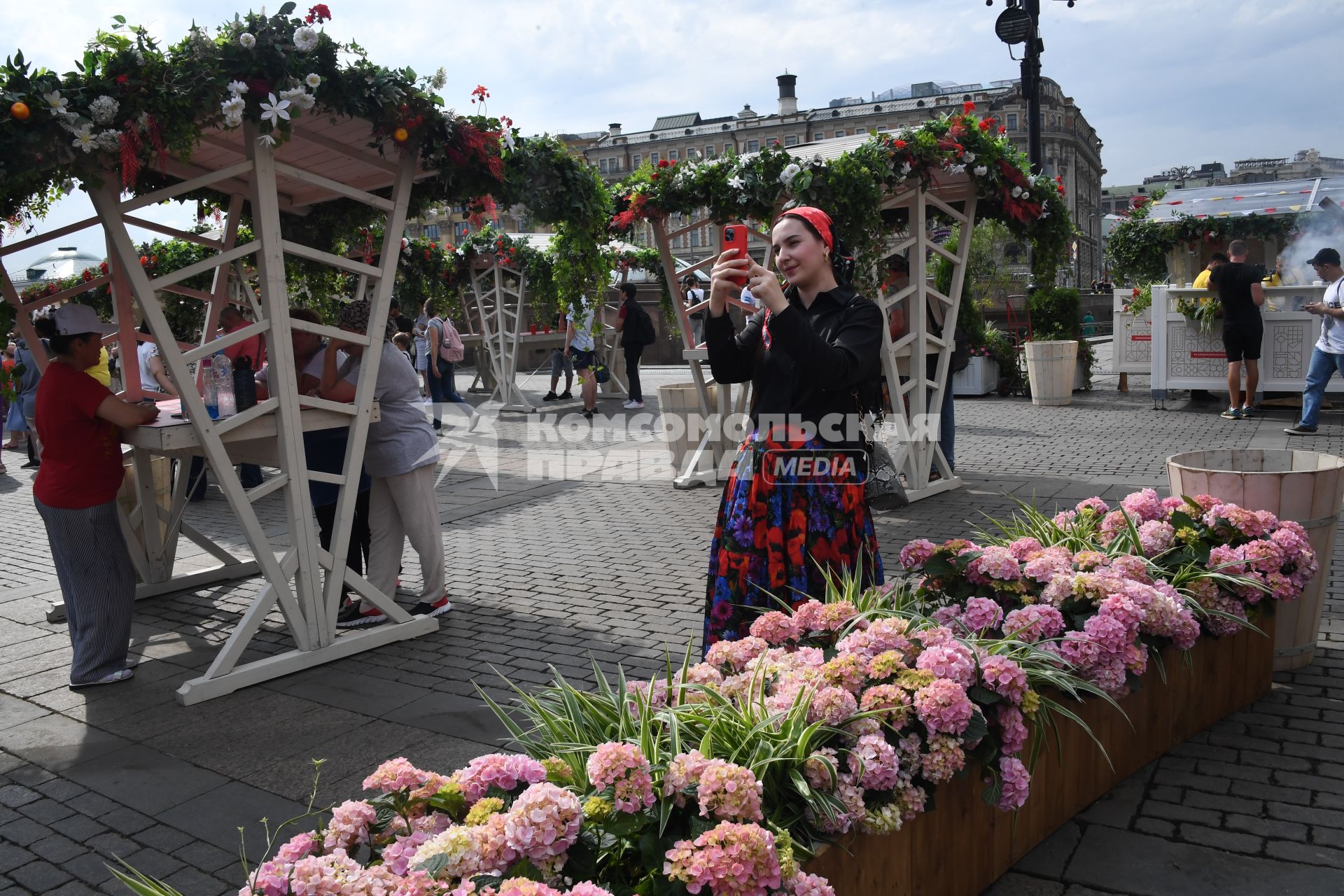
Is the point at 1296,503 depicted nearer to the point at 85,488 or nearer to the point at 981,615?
the point at 981,615

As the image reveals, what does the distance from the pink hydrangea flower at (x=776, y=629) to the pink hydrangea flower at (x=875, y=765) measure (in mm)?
721

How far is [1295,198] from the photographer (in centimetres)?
1652

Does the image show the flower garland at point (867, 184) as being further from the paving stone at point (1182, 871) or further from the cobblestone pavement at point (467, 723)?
the paving stone at point (1182, 871)

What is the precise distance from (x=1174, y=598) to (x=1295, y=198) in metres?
16.0

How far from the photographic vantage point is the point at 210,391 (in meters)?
5.04

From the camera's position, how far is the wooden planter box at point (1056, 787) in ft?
7.84

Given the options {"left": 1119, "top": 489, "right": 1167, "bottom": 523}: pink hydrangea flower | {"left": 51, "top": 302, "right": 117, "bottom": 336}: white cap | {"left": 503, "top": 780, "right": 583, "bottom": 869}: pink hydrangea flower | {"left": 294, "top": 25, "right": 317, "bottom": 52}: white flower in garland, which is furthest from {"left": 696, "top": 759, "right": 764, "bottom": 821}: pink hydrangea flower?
{"left": 51, "top": 302, "right": 117, "bottom": 336}: white cap

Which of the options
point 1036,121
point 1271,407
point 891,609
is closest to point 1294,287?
point 1271,407

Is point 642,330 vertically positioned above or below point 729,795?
above

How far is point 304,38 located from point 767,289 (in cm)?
256

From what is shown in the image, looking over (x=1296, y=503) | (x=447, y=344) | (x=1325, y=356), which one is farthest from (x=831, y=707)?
(x=447, y=344)

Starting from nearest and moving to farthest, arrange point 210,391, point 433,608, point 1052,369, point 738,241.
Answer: point 738,241 < point 210,391 < point 433,608 < point 1052,369

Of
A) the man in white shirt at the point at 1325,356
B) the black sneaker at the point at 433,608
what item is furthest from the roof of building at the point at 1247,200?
the black sneaker at the point at 433,608

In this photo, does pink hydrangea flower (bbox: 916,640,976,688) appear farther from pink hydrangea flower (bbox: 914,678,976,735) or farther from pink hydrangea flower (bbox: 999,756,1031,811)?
pink hydrangea flower (bbox: 999,756,1031,811)
